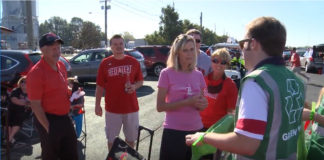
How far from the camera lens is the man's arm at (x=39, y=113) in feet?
8.94

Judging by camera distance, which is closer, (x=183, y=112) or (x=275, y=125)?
(x=275, y=125)

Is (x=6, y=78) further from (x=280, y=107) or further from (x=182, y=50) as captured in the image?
(x=280, y=107)

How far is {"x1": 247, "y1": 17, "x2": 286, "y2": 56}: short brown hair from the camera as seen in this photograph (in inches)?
52.5

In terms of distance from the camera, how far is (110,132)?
3.71 metres

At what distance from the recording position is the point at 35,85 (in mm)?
2725

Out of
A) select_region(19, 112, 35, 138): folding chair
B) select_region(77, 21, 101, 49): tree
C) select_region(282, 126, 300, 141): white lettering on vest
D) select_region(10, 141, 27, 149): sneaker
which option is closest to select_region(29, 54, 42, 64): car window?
select_region(19, 112, 35, 138): folding chair

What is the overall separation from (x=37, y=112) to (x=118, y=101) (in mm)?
1133

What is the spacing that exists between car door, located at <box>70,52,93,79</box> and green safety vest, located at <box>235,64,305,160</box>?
10956 millimetres

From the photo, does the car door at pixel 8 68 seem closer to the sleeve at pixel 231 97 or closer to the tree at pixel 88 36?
the sleeve at pixel 231 97

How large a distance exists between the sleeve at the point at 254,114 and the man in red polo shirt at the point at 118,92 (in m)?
2.50

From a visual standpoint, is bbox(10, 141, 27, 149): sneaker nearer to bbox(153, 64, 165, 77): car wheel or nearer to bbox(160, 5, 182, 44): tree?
bbox(153, 64, 165, 77): car wheel

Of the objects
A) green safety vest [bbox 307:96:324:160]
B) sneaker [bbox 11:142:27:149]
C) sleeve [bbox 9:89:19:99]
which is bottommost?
sneaker [bbox 11:142:27:149]

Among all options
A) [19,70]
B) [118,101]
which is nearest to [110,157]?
[118,101]

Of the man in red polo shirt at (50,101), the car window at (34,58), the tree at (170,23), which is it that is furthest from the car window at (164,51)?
the tree at (170,23)
